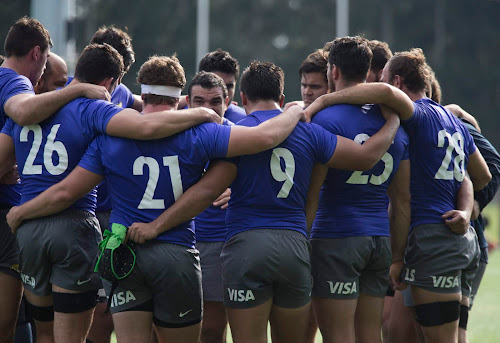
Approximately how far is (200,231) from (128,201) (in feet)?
4.54

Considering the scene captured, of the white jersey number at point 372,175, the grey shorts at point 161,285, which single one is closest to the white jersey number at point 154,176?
the grey shorts at point 161,285

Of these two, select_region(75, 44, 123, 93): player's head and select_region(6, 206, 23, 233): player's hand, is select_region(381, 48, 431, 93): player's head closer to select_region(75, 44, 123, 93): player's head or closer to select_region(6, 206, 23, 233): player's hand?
select_region(75, 44, 123, 93): player's head

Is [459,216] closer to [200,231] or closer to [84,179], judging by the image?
[200,231]

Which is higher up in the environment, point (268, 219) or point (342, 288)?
point (268, 219)

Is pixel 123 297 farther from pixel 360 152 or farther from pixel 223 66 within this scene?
pixel 223 66

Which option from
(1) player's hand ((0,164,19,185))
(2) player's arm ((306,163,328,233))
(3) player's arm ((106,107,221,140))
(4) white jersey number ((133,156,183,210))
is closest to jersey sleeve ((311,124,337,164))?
(2) player's arm ((306,163,328,233))

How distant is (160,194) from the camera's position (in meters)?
4.46

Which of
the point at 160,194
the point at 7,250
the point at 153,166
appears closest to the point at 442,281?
the point at 160,194

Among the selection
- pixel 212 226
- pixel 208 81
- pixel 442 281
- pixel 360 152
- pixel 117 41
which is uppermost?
pixel 117 41

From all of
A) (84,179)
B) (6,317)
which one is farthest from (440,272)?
(6,317)

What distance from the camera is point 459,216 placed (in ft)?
17.1

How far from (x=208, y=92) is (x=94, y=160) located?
125 centimetres

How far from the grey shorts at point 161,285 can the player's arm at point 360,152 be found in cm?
118

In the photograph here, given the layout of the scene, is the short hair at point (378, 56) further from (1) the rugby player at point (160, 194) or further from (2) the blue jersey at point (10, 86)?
(2) the blue jersey at point (10, 86)
